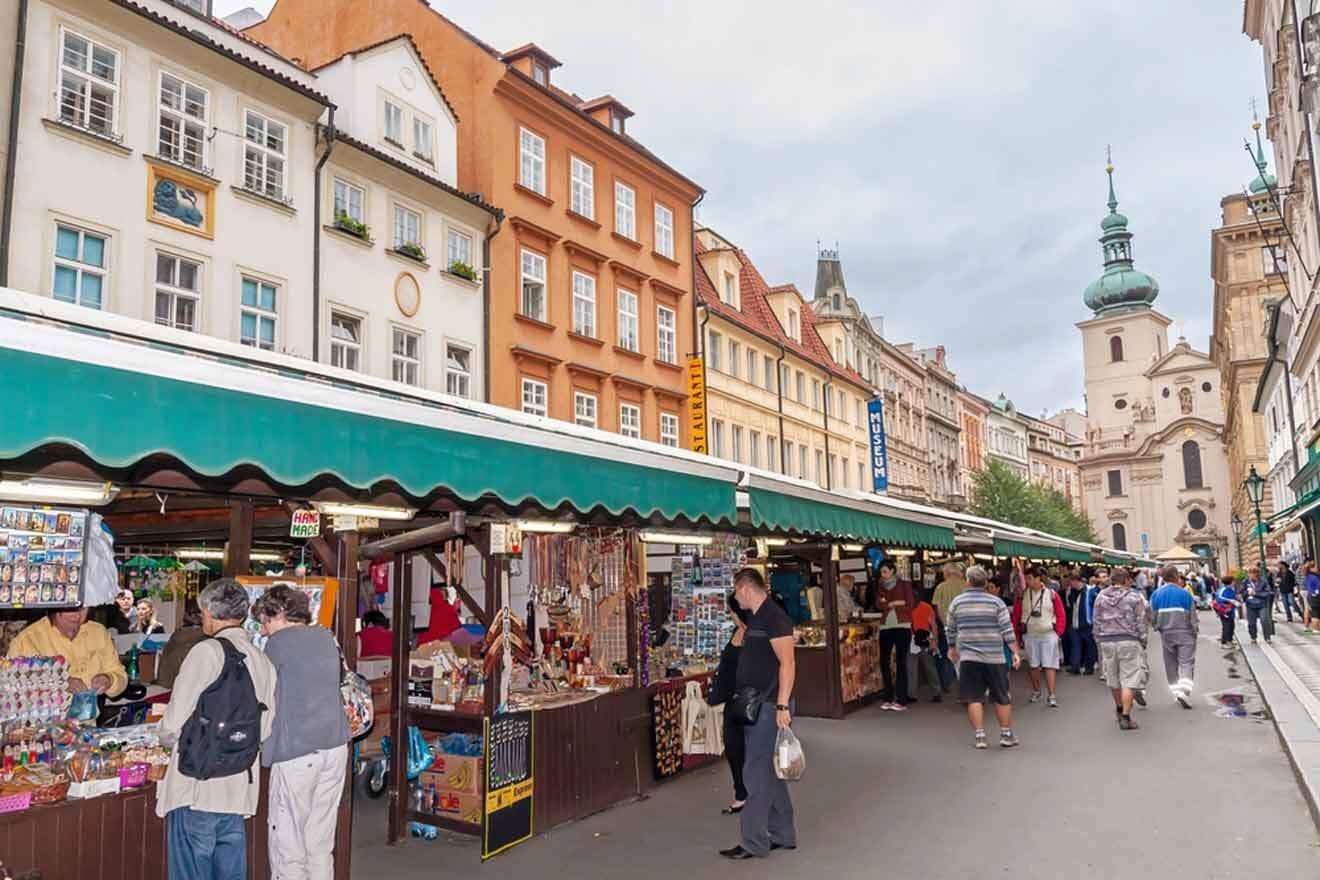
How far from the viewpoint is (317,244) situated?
17562 mm

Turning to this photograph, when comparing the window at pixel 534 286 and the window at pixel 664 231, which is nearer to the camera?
the window at pixel 534 286

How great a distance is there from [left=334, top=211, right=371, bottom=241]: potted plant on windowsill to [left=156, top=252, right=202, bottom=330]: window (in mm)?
3084

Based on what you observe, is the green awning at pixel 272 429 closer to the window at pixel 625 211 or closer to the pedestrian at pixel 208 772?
the pedestrian at pixel 208 772

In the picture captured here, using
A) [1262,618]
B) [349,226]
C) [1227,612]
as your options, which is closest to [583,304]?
[349,226]

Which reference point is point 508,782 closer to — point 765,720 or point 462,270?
point 765,720

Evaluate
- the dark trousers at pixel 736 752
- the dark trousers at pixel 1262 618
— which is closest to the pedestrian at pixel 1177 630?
the dark trousers at pixel 736 752

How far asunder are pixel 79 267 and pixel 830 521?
445 inches

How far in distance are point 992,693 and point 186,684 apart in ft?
28.2

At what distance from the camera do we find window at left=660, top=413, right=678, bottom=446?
90.1 ft

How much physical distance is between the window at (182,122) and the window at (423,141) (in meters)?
5.62

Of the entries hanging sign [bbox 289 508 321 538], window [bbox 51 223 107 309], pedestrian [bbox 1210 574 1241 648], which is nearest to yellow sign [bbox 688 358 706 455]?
pedestrian [bbox 1210 574 1241 648]

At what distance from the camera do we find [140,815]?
209 inches

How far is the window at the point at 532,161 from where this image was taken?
23484mm

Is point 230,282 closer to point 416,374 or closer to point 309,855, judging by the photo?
point 416,374
